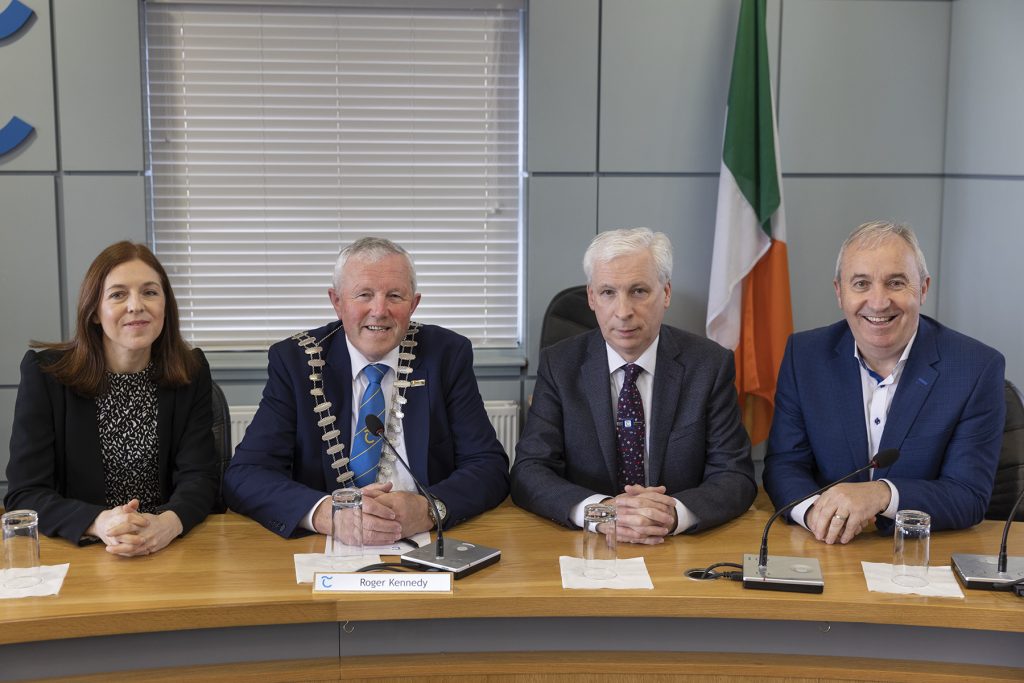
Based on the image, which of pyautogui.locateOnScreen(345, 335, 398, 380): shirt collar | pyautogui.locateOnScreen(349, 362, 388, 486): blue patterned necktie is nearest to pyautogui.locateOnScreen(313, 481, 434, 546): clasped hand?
pyautogui.locateOnScreen(349, 362, 388, 486): blue patterned necktie

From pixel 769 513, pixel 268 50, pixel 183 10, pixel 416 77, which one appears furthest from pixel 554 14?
pixel 769 513

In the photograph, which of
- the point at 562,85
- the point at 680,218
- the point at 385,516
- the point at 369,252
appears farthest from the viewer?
the point at 680,218

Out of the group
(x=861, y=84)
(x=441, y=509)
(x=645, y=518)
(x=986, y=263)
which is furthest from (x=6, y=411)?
(x=986, y=263)

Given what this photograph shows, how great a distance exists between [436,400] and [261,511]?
1.80ft

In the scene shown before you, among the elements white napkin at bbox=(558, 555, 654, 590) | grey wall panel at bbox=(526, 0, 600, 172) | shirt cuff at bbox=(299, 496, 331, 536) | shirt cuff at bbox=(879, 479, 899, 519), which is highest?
grey wall panel at bbox=(526, 0, 600, 172)

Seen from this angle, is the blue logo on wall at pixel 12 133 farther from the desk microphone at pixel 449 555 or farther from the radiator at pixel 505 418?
the desk microphone at pixel 449 555

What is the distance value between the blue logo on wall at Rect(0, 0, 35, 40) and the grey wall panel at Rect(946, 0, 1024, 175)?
3.77 metres

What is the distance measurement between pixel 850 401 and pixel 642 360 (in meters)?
0.54

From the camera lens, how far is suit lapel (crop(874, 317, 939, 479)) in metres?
2.54

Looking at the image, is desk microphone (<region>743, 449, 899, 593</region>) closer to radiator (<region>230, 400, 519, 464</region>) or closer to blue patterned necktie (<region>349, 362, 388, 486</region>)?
blue patterned necktie (<region>349, 362, 388, 486</region>)

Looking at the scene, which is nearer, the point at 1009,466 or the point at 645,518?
the point at 645,518

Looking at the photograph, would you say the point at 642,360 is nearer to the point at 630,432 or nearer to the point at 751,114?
the point at 630,432

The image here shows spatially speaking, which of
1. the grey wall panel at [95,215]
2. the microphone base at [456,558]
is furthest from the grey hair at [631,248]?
the grey wall panel at [95,215]

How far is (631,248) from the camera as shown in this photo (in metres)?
2.63
